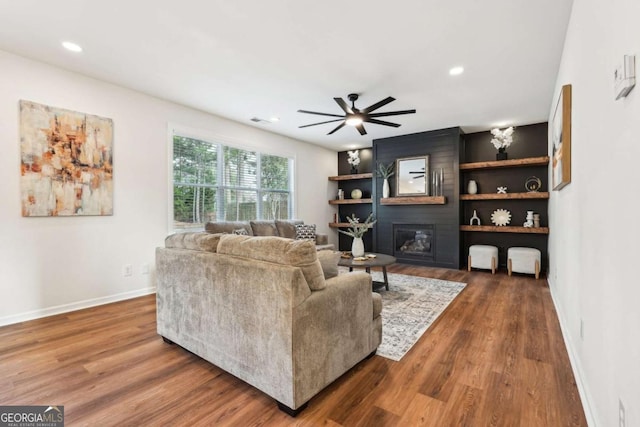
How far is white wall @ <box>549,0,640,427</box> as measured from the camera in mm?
1013

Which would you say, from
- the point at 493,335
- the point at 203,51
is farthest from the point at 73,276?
the point at 493,335

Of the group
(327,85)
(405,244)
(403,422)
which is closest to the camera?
(403,422)

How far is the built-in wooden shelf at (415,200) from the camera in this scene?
566 centimetres

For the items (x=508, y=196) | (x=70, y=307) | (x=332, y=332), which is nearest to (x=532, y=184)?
(x=508, y=196)

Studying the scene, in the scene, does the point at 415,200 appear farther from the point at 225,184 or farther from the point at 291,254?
the point at 291,254

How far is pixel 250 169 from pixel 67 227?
2.85 metres

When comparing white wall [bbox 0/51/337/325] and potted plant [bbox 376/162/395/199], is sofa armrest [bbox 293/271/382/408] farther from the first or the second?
potted plant [bbox 376/162/395/199]

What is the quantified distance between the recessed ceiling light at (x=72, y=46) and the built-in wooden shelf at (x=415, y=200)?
5207mm

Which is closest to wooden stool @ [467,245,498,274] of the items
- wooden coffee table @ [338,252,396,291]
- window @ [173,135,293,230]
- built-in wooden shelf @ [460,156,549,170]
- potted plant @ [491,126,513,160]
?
built-in wooden shelf @ [460,156,549,170]

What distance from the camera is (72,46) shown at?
2.85 meters

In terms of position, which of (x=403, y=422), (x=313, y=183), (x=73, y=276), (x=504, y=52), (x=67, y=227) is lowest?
(x=403, y=422)

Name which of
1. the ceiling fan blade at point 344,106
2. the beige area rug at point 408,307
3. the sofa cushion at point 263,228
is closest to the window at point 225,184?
the sofa cushion at point 263,228

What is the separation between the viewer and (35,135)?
10.2 ft

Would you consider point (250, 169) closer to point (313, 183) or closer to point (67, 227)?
point (313, 183)
